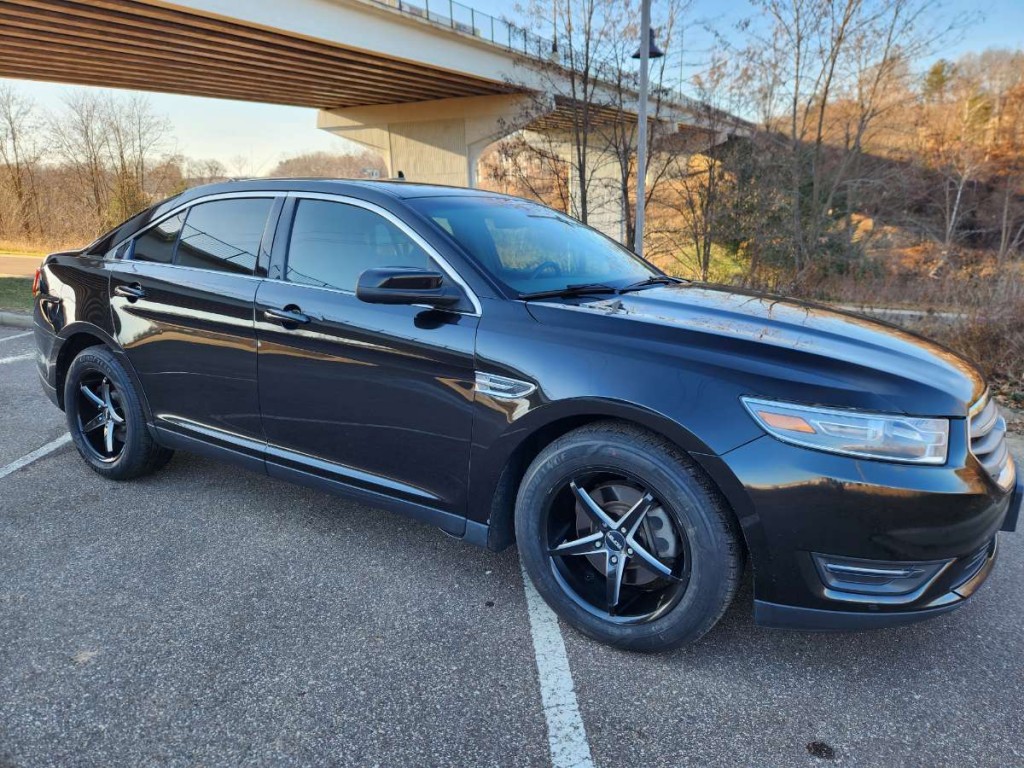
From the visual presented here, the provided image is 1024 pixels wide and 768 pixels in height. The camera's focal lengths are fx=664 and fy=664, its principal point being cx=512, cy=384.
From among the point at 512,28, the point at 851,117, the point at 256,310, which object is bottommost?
the point at 256,310

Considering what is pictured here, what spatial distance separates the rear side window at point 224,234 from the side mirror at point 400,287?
3.10 feet

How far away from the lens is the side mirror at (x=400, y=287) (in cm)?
250

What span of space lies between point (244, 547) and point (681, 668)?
6.74 feet

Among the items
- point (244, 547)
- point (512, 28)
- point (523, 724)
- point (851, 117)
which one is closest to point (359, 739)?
point (523, 724)

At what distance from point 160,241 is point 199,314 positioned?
68cm

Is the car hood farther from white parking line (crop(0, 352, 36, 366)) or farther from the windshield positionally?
white parking line (crop(0, 352, 36, 366))

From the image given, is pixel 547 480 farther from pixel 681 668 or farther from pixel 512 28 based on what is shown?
pixel 512 28

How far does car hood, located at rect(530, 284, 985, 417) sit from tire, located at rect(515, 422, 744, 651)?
36 cm

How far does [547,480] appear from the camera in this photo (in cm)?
241

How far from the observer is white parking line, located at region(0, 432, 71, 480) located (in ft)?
13.4

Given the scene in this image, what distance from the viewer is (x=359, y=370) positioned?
2.77m

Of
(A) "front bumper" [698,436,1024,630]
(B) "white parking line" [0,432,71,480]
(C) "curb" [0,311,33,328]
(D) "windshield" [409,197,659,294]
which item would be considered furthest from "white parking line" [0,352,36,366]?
(A) "front bumper" [698,436,1024,630]

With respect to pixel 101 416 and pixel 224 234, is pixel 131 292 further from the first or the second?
pixel 101 416

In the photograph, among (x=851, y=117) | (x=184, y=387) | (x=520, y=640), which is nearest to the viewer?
(x=520, y=640)
